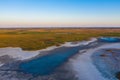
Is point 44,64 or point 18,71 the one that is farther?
point 44,64

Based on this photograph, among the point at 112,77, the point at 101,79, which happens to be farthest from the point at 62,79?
the point at 112,77

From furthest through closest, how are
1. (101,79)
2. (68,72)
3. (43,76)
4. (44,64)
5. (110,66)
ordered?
(44,64)
(110,66)
(68,72)
(43,76)
(101,79)

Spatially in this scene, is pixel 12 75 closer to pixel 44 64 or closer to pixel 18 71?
pixel 18 71

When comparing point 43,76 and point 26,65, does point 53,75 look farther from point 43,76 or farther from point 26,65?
point 26,65

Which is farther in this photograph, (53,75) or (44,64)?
(44,64)

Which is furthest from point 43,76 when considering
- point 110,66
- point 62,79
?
point 110,66

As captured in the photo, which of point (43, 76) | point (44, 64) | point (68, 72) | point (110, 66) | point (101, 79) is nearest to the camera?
point (101, 79)

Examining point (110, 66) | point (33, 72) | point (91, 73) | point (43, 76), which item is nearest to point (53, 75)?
point (43, 76)

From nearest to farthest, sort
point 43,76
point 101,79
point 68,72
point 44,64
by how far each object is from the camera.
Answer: point 101,79
point 43,76
point 68,72
point 44,64
